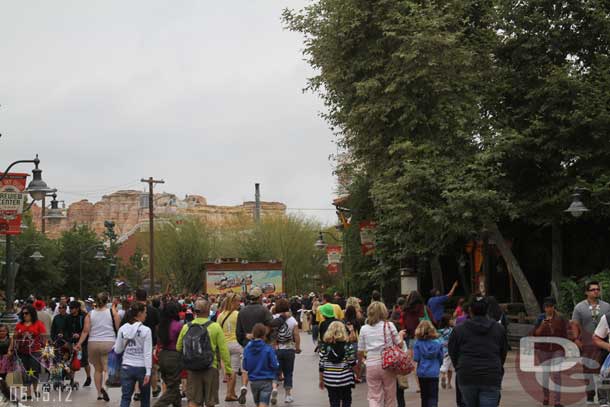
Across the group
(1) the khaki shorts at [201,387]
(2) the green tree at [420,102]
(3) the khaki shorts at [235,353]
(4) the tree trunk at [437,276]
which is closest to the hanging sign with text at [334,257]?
(4) the tree trunk at [437,276]

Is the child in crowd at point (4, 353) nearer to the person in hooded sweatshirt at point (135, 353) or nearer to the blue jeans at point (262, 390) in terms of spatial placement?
the person in hooded sweatshirt at point (135, 353)

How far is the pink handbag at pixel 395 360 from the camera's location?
1145 cm

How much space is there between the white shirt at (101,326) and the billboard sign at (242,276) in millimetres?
40767

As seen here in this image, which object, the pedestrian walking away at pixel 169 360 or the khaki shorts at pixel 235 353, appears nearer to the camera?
the pedestrian walking away at pixel 169 360

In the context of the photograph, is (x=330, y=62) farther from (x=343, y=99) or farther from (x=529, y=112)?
(x=529, y=112)

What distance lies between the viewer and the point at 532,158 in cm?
2939

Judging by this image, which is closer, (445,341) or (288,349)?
(288,349)

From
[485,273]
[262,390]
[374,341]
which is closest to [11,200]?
[262,390]

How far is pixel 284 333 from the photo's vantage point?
623 inches

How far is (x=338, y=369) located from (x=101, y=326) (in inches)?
228

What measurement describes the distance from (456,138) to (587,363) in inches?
644

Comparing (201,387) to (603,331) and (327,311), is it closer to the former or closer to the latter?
(327,311)

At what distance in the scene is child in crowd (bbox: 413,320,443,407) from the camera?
1252 centimetres

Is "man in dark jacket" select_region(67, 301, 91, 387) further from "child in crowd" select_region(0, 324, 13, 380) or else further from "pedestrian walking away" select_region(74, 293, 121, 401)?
"child in crowd" select_region(0, 324, 13, 380)
